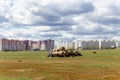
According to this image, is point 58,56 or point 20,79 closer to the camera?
point 20,79

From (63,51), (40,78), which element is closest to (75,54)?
(63,51)

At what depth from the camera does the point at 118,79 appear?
24.8 meters

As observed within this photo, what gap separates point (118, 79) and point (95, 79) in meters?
1.58

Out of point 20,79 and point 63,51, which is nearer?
point 20,79

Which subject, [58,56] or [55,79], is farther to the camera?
[58,56]

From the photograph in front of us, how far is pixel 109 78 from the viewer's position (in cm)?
2553

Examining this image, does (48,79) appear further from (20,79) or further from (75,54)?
(75,54)

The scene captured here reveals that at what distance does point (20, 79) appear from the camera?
25.1 m

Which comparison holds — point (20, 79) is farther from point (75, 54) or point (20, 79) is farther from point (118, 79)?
point (75, 54)

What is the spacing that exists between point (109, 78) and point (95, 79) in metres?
1.18

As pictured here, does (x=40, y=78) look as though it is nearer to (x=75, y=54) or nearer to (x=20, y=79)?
(x=20, y=79)

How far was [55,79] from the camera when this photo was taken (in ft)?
83.6

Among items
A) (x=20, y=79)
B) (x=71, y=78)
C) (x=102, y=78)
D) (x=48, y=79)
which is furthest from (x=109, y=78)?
(x=20, y=79)

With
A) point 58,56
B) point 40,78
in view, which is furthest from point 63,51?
point 40,78
